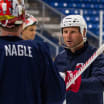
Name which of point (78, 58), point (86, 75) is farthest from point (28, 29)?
point (86, 75)

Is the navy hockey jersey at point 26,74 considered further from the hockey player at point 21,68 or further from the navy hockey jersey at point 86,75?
the navy hockey jersey at point 86,75

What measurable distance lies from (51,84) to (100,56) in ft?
2.71

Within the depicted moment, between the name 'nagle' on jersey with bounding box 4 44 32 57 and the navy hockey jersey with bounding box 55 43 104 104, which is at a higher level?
the name 'nagle' on jersey with bounding box 4 44 32 57

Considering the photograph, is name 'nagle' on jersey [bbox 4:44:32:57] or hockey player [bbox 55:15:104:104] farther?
hockey player [bbox 55:15:104:104]

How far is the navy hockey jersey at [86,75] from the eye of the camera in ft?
6.24

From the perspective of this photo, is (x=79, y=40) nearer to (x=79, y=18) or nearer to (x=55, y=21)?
(x=79, y=18)

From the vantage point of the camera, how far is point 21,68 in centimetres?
125

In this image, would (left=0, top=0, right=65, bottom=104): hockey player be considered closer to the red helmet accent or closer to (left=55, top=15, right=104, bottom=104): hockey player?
the red helmet accent

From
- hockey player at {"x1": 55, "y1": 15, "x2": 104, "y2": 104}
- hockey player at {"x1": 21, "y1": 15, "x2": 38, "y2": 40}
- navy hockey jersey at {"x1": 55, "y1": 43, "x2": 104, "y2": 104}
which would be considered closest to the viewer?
navy hockey jersey at {"x1": 55, "y1": 43, "x2": 104, "y2": 104}

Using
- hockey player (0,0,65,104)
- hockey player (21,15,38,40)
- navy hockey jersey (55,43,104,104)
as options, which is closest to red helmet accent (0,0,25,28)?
hockey player (0,0,65,104)

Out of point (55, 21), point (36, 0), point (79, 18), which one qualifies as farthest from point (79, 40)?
point (36, 0)

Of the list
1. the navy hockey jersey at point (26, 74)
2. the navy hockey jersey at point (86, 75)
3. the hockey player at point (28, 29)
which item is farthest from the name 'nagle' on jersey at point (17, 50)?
Answer: the hockey player at point (28, 29)

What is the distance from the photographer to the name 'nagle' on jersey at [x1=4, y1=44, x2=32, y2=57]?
4.05 feet

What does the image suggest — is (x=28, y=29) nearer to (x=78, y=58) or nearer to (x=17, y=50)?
(x=78, y=58)
